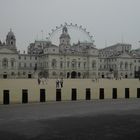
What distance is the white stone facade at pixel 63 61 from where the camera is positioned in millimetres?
72562

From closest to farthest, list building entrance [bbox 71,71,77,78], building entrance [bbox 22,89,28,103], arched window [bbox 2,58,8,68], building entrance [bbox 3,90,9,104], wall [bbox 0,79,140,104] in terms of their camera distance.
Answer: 1. building entrance [bbox 3,90,9,104]
2. wall [bbox 0,79,140,104]
3. building entrance [bbox 22,89,28,103]
4. arched window [bbox 2,58,8,68]
5. building entrance [bbox 71,71,77,78]

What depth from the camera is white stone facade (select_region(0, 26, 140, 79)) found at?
7256 cm

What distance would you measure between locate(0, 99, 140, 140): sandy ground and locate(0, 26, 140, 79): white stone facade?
47995mm

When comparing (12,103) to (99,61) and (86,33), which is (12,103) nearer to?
(86,33)

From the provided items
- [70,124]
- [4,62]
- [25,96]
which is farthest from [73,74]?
[70,124]

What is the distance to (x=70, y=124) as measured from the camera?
17859mm

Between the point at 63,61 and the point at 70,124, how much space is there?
5912cm

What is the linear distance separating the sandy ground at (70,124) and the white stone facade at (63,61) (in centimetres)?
4800

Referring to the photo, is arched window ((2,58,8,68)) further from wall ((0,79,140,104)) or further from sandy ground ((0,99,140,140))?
sandy ground ((0,99,140,140))

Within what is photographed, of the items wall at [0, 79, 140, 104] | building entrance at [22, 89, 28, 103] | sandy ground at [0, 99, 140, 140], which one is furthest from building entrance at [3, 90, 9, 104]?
sandy ground at [0, 99, 140, 140]

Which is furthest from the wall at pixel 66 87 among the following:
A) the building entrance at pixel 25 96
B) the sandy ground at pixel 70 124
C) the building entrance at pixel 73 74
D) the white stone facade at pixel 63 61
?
the building entrance at pixel 73 74

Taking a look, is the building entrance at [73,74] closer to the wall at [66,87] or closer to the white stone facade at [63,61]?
the white stone facade at [63,61]

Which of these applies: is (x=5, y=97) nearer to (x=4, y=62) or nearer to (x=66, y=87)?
(x=66, y=87)

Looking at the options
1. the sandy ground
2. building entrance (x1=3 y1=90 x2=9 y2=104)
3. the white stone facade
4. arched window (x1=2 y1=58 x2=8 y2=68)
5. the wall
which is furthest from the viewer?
the white stone facade
